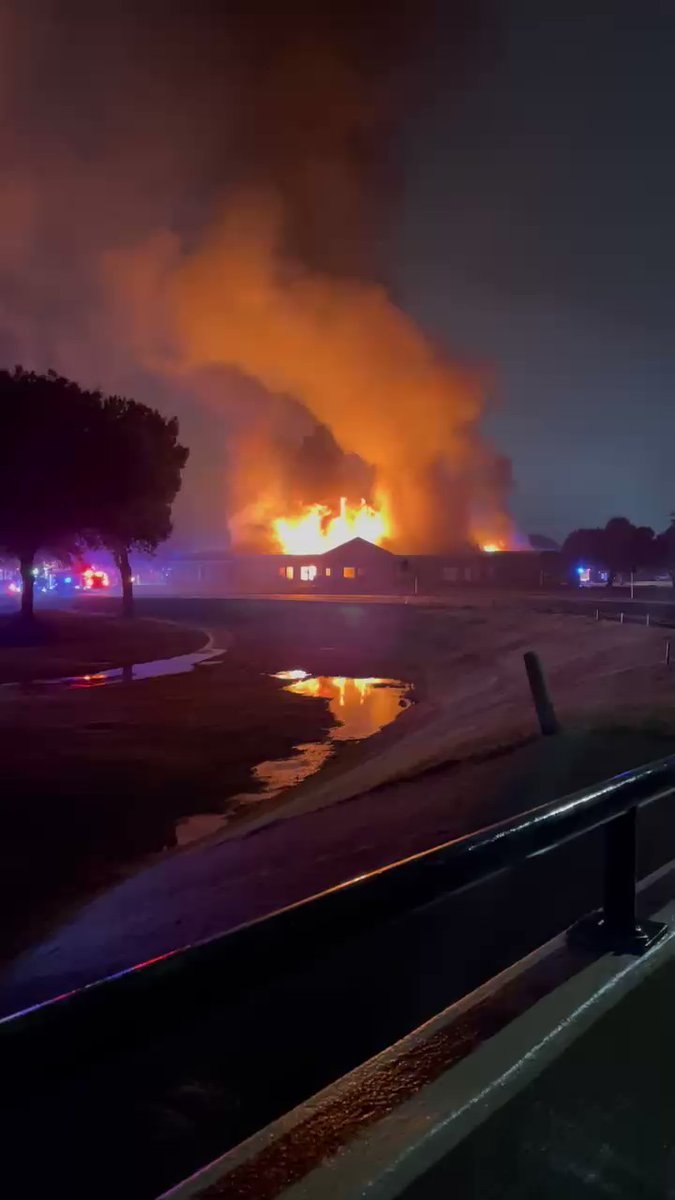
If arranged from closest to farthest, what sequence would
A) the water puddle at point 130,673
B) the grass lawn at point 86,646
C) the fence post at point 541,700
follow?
the fence post at point 541,700 → the water puddle at point 130,673 → the grass lawn at point 86,646

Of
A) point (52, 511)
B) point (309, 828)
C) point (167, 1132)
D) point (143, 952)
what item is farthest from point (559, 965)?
point (52, 511)

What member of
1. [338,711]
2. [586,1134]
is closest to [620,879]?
[586,1134]

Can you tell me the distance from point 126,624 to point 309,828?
113 feet

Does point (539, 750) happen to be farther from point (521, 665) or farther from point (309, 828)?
point (521, 665)

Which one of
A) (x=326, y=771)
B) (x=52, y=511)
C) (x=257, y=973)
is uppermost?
(x=52, y=511)

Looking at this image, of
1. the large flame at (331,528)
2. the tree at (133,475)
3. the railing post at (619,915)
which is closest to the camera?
the railing post at (619,915)

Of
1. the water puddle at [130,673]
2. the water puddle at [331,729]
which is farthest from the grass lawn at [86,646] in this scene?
the water puddle at [331,729]

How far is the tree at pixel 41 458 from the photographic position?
128 feet

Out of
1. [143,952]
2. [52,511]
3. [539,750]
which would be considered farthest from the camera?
[52,511]

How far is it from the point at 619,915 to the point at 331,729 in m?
11.6

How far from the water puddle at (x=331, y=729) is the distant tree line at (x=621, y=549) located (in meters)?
92.8

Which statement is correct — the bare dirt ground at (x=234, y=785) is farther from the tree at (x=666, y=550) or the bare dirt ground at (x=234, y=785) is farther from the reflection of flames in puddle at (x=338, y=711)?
the tree at (x=666, y=550)

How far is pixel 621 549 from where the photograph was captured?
112062 mm

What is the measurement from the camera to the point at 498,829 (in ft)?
11.7
